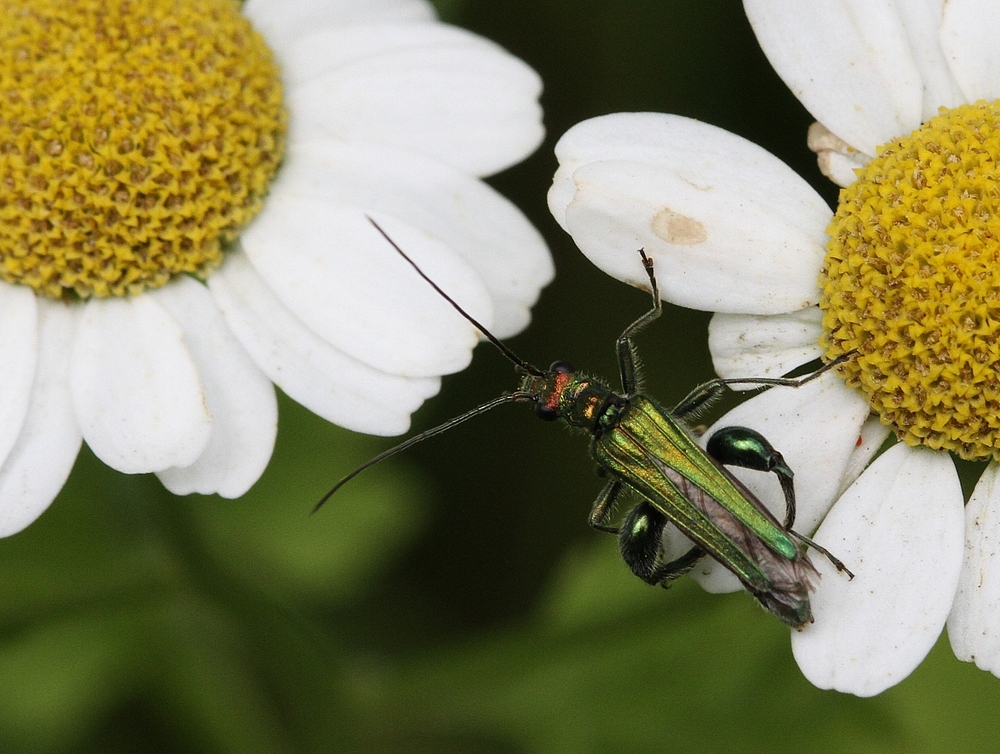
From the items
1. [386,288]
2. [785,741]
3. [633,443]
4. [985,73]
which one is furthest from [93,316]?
[785,741]

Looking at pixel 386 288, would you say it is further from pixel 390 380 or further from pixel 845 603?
pixel 845 603

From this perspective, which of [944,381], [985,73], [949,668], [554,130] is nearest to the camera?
[944,381]

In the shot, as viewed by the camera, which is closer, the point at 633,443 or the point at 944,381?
the point at 944,381

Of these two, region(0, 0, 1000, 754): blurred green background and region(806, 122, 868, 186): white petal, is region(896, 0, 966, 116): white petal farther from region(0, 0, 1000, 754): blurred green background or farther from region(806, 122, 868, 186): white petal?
region(0, 0, 1000, 754): blurred green background

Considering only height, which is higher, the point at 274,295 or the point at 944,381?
the point at 944,381

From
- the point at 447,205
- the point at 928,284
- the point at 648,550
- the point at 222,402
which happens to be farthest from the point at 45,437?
the point at 928,284

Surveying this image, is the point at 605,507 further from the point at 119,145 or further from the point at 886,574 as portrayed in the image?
the point at 119,145

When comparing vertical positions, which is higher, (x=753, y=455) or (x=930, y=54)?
(x=930, y=54)
